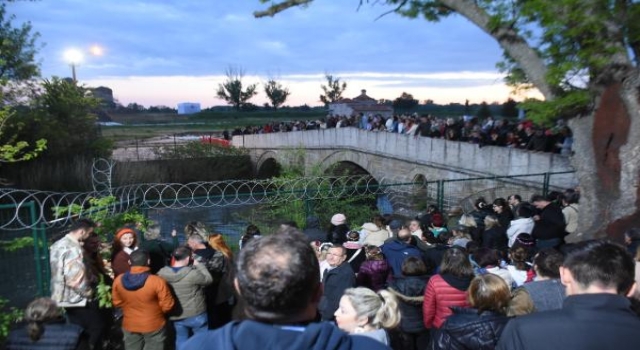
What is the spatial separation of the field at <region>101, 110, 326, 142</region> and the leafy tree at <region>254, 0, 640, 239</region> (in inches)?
1528

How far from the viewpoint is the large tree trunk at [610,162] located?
19.5 feet

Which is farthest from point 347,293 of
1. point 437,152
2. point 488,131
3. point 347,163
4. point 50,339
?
point 347,163

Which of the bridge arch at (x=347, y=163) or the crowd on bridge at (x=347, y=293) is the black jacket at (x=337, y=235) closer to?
the crowd on bridge at (x=347, y=293)

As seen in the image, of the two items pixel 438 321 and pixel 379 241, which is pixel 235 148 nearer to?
pixel 379 241

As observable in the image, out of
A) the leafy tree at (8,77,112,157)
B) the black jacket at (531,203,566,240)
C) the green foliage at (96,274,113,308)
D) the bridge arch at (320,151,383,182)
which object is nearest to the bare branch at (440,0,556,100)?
the black jacket at (531,203,566,240)

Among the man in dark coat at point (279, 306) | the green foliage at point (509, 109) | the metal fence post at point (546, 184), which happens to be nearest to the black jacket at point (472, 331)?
the man in dark coat at point (279, 306)

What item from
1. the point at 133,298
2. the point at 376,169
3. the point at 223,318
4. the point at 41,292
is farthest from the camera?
the point at 376,169

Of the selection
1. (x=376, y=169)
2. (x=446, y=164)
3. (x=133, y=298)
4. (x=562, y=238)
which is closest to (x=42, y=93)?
(x=376, y=169)

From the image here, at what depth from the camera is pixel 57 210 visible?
17.2ft

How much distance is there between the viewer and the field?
4431 centimetres

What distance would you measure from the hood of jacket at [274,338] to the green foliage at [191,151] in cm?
2898

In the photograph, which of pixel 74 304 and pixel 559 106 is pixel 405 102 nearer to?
pixel 559 106

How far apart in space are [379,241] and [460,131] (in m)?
10.2

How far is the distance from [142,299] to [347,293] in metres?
2.02
